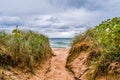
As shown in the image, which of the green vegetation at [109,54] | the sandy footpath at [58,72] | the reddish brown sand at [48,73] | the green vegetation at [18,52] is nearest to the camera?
the green vegetation at [109,54]

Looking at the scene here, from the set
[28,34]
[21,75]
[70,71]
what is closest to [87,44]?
[70,71]

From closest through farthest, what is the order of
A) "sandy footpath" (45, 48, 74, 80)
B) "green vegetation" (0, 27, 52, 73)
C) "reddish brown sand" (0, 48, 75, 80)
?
1. "reddish brown sand" (0, 48, 75, 80)
2. "green vegetation" (0, 27, 52, 73)
3. "sandy footpath" (45, 48, 74, 80)

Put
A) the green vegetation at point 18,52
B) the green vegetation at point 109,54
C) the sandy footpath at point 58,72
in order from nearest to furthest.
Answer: the green vegetation at point 109,54 → the green vegetation at point 18,52 → the sandy footpath at point 58,72

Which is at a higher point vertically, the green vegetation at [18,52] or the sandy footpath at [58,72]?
the green vegetation at [18,52]

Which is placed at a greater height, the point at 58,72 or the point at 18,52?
the point at 18,52

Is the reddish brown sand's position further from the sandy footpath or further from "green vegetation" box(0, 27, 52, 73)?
"green vegetation" box(0, 27, 52, 73)

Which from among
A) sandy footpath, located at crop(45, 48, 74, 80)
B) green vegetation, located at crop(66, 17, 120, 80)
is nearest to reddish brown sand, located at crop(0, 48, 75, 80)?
sandy footpath, located at crop(45, 48, 74, 80)

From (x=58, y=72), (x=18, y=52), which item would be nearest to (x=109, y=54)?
(x=18, y=52)

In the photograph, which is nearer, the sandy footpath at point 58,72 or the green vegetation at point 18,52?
the green vegetation at point 18,52

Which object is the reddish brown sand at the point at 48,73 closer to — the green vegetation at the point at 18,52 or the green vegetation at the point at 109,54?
the green vegetation at the point at 18,52

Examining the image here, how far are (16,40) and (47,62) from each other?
7.12ft

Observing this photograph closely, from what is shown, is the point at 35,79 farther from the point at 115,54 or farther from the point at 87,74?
the point at 115,54

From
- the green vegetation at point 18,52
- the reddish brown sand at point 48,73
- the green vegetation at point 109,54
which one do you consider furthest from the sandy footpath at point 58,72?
the green vegetation at point 109,54

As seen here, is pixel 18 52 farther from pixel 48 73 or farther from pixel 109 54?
pixel 109 54
